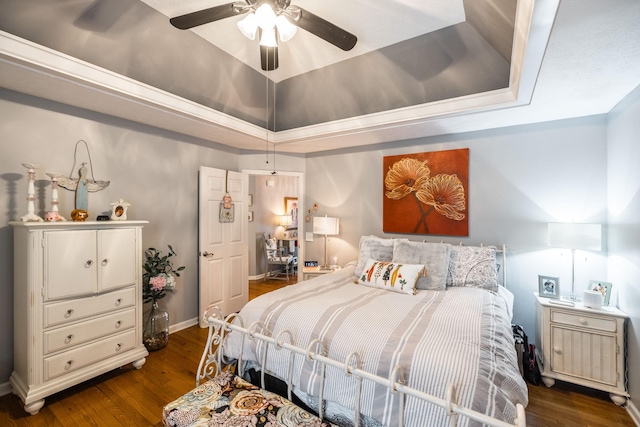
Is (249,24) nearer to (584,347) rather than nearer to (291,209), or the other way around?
(584,347)

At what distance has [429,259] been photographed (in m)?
2.75

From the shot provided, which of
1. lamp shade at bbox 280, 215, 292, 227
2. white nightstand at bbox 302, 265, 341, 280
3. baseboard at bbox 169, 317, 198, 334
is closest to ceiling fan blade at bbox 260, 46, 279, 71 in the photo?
white nightstand at bbox 302, 265, 341, 280

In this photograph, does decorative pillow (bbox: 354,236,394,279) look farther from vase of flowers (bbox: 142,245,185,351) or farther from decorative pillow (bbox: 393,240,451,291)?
vase of flowers (bbox: 142,245,185,351)

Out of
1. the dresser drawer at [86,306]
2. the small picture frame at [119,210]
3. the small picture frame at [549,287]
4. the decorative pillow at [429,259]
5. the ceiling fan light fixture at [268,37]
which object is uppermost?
the ceiling fan light fixture at [268,37]

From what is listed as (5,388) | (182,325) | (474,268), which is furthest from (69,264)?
(474,268)

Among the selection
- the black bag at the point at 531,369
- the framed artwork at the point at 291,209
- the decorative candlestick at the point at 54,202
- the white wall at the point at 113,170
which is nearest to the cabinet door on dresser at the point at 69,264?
the decorative candlestick at the point at 54,202

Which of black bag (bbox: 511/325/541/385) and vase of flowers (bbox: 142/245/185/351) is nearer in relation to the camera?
black bag (bbox: 511/325/541/385)

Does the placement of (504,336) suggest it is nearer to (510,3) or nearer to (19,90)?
(510,3)

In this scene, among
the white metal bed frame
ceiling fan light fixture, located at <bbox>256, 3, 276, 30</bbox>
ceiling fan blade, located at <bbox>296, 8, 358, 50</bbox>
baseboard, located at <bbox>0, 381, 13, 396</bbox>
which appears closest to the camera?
the white metal bed frame

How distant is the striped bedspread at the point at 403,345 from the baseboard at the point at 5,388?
1886 millimetres

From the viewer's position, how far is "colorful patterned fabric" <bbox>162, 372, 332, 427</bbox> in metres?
1.33

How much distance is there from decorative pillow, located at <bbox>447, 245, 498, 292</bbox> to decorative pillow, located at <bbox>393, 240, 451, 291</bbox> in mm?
140

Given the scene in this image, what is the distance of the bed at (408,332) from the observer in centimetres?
130

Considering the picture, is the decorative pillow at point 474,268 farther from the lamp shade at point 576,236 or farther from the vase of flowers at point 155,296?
the vase of flowers at point 155,296
